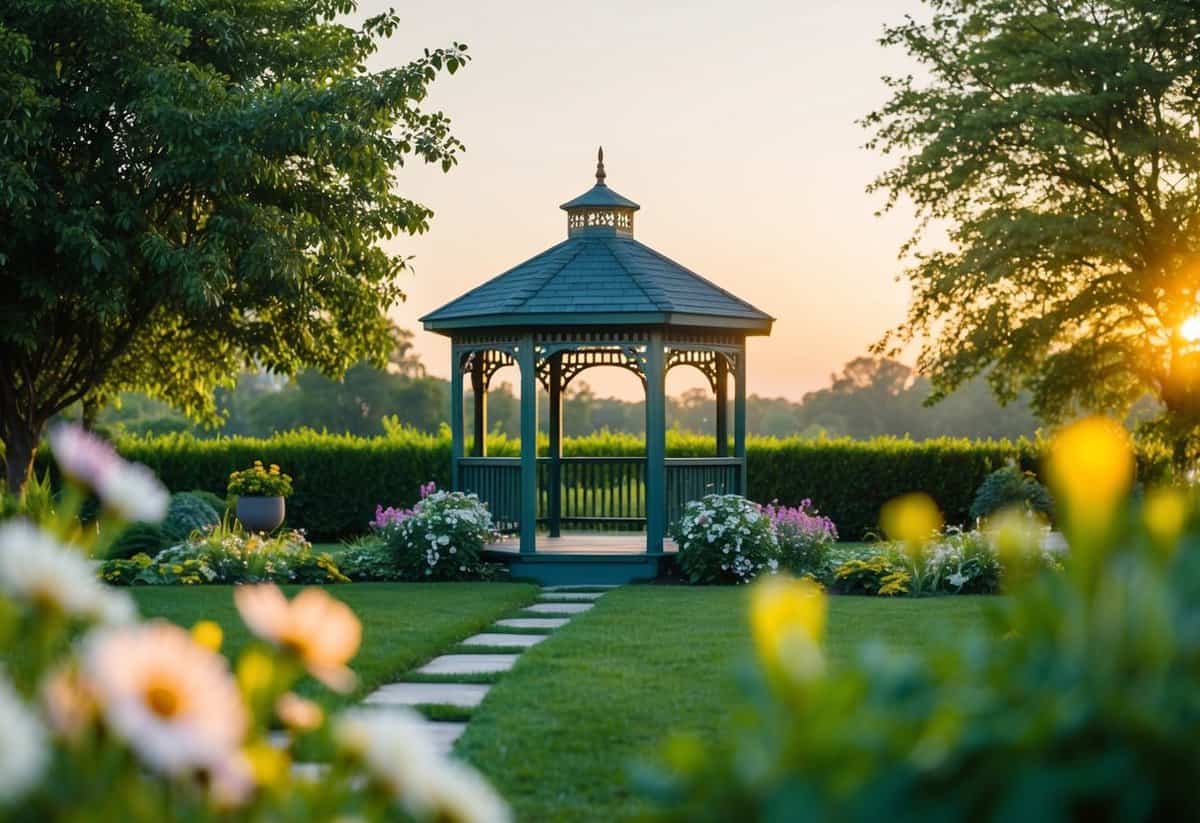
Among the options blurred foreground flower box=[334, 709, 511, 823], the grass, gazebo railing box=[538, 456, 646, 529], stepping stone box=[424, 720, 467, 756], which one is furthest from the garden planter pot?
blurred foreground flower box=[334, 709, 511, 823]

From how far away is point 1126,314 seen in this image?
22.8 m

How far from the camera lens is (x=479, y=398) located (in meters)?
15.2

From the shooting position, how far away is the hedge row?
20.1m

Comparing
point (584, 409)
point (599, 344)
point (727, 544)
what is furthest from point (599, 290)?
point (584, 409)

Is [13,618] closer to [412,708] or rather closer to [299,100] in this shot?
[412,708]

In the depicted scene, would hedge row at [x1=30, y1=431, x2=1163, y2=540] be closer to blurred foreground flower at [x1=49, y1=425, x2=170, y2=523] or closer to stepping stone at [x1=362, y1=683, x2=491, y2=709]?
stepping stone at [x1=362, y1=683, x2=491, y2=709]

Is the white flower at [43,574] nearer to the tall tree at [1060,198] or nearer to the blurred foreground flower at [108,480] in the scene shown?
the blurred foreground flower at [108,480]

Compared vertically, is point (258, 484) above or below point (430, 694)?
above

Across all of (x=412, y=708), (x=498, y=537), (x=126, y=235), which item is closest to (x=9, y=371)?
(x=126, y=235)

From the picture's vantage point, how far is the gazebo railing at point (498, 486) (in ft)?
46.1

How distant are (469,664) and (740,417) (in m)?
6.85

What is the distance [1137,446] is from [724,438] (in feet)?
30.8

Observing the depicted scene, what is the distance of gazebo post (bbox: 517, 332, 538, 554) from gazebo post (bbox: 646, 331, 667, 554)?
3.67 ft

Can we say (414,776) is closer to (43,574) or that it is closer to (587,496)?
(43,574)
